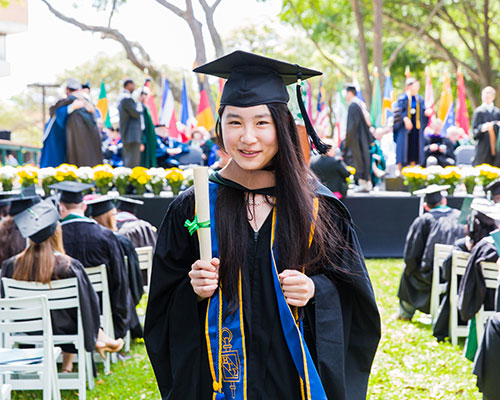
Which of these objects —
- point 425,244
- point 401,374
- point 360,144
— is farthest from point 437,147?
point 401,374

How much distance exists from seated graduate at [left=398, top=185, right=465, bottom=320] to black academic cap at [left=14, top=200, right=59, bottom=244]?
12.6 feet

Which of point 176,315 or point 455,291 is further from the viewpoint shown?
point 455,291

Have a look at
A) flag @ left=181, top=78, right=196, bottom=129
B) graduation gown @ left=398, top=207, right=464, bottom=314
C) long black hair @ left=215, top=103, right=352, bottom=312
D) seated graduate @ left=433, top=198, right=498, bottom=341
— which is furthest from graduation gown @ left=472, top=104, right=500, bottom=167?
long black hair @ left=215, top=103, right=352, bottom=312

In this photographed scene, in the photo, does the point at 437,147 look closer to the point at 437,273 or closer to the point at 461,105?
the point at 461,105

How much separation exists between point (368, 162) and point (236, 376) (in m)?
11.5

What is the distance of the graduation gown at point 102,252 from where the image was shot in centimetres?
536

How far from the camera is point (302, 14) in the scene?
26078mm

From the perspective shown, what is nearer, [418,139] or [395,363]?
[395,363]

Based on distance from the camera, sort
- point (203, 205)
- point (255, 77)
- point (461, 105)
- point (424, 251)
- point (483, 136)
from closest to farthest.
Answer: point (203, 205)
point (255, 77)
point (424, 251)
point (483, 136)
point (461, 105)

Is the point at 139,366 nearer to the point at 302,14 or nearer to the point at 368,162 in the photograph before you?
the point at 368,162

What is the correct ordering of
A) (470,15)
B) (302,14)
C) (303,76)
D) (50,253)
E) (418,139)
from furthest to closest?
(302,14) → (470,15) → (418,139) → (50,253) → (303,76)

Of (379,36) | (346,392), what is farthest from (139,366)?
(379,36)

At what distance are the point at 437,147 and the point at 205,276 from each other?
14.0 m

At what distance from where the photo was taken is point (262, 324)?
6.75 feet
